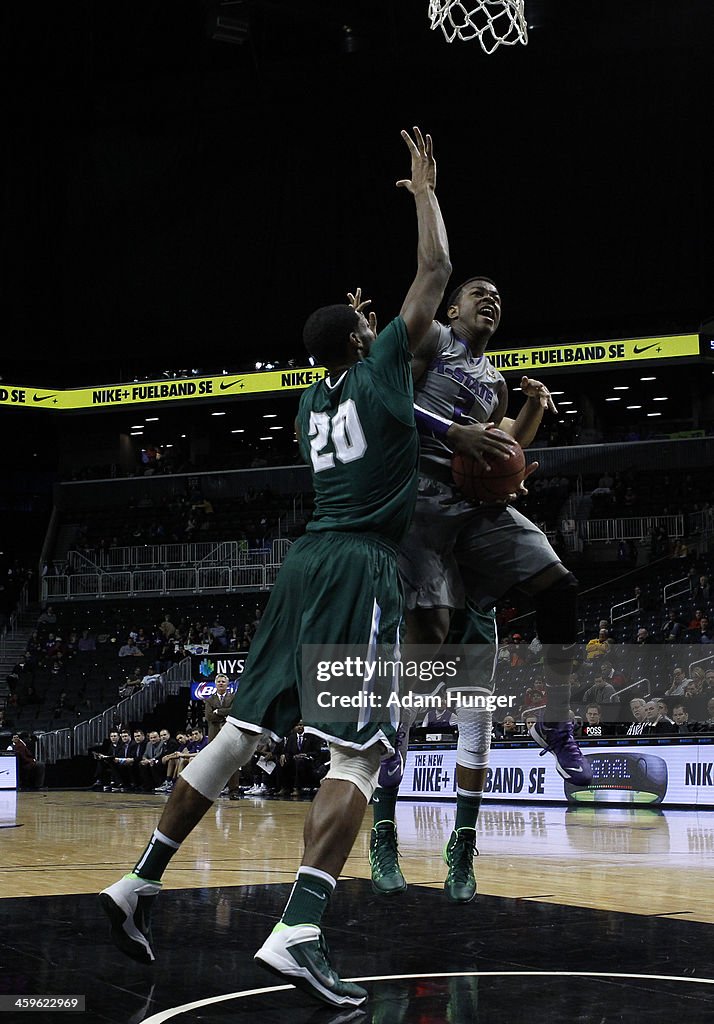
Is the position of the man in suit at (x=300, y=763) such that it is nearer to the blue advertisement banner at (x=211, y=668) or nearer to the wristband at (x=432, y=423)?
the blue advertisement banner at (x=211, y=668)

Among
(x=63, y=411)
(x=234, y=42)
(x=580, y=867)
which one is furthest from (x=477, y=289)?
(x=63, y=411)

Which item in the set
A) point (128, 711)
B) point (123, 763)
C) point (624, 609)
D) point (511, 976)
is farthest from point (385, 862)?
point (128, 711)

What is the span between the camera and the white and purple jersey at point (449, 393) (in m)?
5.83

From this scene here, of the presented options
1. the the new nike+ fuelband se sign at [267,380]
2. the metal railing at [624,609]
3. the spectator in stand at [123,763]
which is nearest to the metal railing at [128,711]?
the spectator in stand at [123,763]

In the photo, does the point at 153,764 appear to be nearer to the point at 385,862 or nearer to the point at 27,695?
the point at 27,695

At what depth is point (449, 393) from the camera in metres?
5.91

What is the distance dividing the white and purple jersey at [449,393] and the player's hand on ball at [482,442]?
15 cm

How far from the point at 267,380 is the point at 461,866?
92.6ft

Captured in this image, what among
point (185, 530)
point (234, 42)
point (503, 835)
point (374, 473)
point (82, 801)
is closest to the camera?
point (374, 473)

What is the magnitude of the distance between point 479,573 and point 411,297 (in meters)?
2.06

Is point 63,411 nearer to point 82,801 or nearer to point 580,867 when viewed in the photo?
point 82,801

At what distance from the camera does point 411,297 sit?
4.39 metres

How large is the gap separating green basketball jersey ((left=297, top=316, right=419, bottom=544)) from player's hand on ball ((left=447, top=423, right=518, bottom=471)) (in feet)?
3.71

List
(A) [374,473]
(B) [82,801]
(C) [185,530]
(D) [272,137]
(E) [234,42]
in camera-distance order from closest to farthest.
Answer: (A) [374,473] → (B) [82,801] → (E) [234,42] → (D) [272,137] → (C) [185,530]
